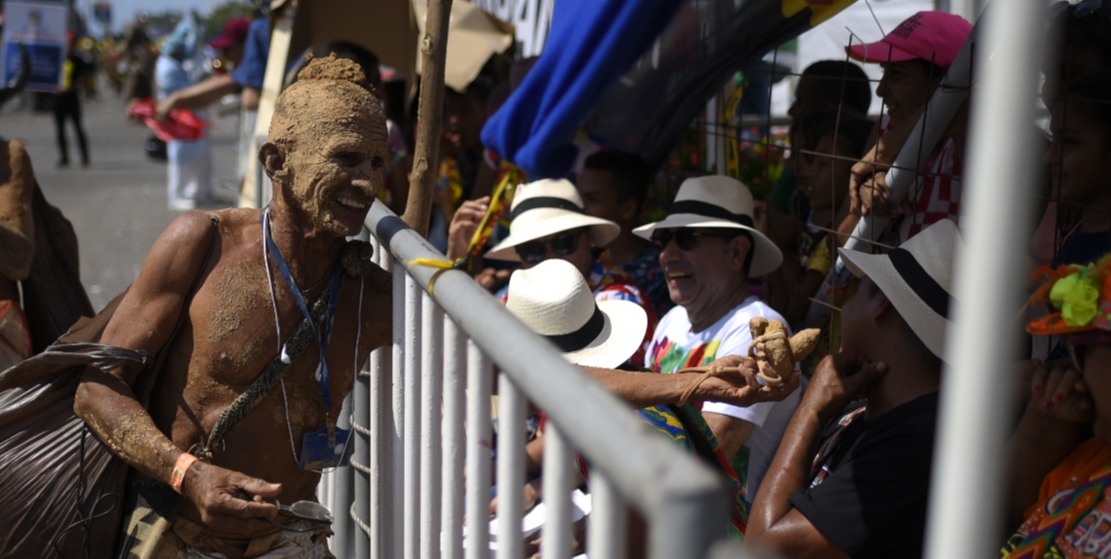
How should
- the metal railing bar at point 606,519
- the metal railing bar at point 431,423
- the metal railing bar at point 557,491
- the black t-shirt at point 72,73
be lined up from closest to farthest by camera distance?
the metal railing bar at point 606,519
the metal railing bar at point 557,491
the metal railing bar at point 431,423
the black t-shirt at point 72,73

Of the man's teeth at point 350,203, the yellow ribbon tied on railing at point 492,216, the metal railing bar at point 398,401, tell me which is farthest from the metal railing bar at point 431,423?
the yellow ribbon tied on railing at point 492,216

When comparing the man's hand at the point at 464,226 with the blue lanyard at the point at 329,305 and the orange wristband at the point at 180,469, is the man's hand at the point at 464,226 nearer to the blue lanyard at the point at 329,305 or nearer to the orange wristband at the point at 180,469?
the blue lanyard at the point at 329,305

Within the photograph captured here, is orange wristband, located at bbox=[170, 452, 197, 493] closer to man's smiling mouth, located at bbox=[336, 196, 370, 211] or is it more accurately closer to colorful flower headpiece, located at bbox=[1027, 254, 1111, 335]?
man's smiling mouth, located at bbox=[336, 196, 370, 211]

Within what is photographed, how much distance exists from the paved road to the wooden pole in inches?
202

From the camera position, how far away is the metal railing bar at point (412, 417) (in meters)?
2.24

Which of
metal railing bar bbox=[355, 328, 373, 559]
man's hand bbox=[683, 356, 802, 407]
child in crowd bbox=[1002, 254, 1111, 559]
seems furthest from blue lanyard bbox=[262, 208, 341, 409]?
child in crowd bbox=[1002, 254, 1111, 559]

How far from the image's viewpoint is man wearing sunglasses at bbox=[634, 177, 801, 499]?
3.24 m

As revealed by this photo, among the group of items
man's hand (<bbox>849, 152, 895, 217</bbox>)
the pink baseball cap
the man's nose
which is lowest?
man's hand (<bbox>849, 152, 895, 217</bbox>)

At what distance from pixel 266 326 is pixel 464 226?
1.93m

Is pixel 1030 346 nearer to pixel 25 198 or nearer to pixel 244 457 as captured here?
pixel 244 457

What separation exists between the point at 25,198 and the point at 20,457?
150cm

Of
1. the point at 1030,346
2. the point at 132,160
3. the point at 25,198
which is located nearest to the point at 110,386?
the point at 25,198

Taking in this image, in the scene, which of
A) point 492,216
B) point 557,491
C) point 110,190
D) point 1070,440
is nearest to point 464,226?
point 492,216

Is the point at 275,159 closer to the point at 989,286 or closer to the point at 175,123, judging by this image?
the point at 989,286
